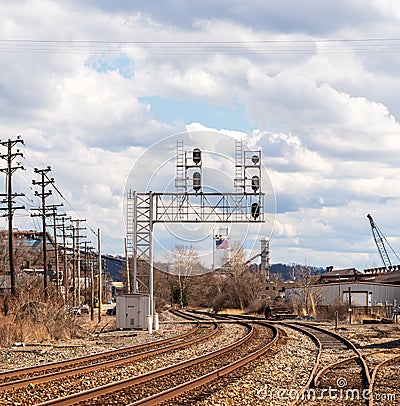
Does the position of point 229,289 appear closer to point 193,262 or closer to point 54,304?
point 193,262

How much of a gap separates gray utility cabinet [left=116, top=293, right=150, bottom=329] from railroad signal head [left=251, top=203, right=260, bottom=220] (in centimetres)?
746

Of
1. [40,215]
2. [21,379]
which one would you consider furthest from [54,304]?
[21,379]

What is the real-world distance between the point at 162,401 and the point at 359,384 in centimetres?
498

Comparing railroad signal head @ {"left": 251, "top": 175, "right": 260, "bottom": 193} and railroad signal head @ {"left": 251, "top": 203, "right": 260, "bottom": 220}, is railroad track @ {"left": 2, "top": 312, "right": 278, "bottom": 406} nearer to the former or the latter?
railroad signal head @ {"left": 251, "top": 203, "right": 260, "bottom": 220}

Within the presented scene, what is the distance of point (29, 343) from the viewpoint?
→ 29.8 metres

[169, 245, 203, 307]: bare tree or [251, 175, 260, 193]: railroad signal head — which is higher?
[251, 175, 260, 193]: railroad signal head

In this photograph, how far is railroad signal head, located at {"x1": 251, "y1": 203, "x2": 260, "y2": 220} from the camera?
40156 mm

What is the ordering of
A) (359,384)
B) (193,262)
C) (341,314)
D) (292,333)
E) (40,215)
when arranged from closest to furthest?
(359,384) < (292,333) < (40,215) < (341,314) < (193,262)

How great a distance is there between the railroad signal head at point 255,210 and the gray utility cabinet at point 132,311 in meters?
7.46

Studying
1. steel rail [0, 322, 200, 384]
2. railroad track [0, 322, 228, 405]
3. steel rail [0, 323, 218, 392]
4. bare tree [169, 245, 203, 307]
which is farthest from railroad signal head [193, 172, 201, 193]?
bare tree [169, 245, 203, 307]

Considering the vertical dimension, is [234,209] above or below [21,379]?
above

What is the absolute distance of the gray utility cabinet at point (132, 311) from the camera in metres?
40.4

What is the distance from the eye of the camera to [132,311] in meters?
40.8

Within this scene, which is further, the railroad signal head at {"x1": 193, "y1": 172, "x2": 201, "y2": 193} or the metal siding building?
the metal siding building
